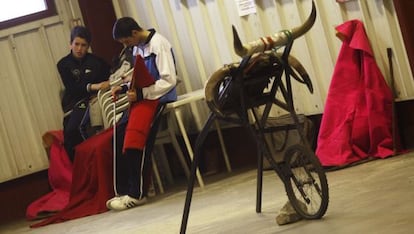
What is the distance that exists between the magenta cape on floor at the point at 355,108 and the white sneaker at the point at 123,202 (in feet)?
4.32

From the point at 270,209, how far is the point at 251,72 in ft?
2.71

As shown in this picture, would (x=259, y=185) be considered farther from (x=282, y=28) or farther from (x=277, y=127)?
(x=282, y=28)

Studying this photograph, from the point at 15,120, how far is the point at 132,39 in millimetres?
1487

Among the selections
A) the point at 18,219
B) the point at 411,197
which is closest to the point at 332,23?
the point at 411,197

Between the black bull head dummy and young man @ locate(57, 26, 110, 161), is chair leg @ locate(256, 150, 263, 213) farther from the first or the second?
young man @ locate(57, 26, 110, 161)

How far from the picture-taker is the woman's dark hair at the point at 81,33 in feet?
19.6

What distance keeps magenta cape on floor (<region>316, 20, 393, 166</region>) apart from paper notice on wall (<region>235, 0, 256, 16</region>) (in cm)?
94

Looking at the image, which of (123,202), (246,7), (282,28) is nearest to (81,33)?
(246,7)

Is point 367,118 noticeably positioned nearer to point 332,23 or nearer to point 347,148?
point 347,148

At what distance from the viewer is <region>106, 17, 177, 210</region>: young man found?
5.23 meters

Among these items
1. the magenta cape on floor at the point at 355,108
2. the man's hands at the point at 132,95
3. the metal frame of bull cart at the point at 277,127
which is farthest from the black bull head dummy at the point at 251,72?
the man's hands at the point at 132,95

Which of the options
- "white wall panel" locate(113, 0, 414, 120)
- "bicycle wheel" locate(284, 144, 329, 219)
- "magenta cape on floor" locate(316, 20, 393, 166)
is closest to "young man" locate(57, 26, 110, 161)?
"white wall panel" locate(113, 0, 414, 120)

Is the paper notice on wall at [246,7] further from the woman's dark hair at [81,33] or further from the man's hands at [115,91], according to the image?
the woman's dark hair at [81,33]

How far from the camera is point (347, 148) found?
4699 millimetres
